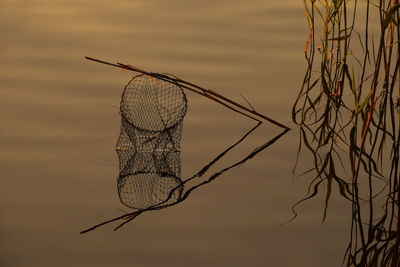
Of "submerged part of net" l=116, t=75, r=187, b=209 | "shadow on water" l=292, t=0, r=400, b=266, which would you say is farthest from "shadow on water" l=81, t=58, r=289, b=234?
"shadow on water" l=292, t=0, r=400, b=266

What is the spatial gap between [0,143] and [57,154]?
236mm

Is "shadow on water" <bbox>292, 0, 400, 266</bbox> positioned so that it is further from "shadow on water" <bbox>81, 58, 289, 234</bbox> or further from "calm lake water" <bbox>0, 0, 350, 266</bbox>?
"shadow on water" <bbox>81, 58, 289, 234</bbox>

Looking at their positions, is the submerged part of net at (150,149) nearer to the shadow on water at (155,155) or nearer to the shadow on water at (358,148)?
the shadow on water at (155,155)

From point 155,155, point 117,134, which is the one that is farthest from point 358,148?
point 117,134

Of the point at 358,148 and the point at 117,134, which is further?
the point at 117,134

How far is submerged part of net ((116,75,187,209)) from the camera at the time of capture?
2.30 meters

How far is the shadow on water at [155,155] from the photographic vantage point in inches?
89.4

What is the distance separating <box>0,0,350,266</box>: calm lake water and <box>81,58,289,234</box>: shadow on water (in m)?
0.04

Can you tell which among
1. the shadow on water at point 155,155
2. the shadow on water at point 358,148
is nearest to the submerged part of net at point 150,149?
the shadow on water at point 155,155

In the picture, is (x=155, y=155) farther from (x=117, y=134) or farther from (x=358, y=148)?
(x=358, y=148)

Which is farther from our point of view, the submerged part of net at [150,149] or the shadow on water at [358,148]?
the submerged part of net at [150,149]

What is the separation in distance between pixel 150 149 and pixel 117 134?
155 mm

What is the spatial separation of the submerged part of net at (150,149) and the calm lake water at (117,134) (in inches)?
1.7

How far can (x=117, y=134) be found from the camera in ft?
9.06
